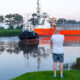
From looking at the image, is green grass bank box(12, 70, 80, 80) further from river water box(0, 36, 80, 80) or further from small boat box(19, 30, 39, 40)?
small boat box(19, 30, 39, 40)

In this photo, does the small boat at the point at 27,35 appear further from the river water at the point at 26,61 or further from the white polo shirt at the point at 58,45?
the white polo shirt at the point at 58,45

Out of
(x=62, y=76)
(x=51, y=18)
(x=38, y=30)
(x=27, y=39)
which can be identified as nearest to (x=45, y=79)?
(x=62, y=76)

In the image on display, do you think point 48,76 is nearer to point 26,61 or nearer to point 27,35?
point 26,61

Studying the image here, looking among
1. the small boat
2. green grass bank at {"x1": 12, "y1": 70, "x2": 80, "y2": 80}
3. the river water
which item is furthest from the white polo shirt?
the small boat

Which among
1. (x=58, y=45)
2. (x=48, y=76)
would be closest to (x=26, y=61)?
(x=48, y=76)

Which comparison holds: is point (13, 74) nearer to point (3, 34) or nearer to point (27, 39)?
point (27, 39)

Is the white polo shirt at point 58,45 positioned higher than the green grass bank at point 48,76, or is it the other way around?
the white polo shirt at point 58,45

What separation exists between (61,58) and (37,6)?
41279 millimetres

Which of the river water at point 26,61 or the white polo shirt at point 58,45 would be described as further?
the river water at point 26,61

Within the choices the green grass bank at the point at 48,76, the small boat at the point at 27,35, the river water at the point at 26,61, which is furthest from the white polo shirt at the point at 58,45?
the small boat at the point at 27,35

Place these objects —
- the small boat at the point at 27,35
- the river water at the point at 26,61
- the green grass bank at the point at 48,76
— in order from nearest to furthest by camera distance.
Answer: the green grass bank at the point at 48,76 → the river water at the point at 26,61 → the small boat at the point at 27,35

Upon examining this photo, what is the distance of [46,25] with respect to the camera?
4525 centimetres

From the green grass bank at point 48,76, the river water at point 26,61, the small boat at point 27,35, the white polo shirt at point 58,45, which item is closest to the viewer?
the white polo shirt at point 58,45

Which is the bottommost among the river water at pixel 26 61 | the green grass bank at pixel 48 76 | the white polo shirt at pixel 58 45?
the river water at pixel 26 61
